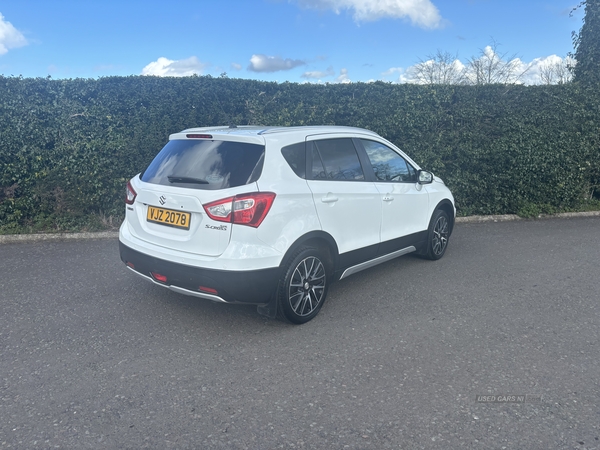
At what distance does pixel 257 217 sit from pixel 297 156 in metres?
0.80

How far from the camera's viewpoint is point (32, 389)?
3.22 meters

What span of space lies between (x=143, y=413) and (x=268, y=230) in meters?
1.59

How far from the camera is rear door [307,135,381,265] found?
4.36m

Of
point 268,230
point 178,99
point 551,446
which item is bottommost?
point 551,446

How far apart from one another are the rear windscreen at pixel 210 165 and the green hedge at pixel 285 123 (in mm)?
3659

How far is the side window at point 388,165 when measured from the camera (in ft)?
17.0

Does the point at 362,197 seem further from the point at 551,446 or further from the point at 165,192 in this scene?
the point at 551,446

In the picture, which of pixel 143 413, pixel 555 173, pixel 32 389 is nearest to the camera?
pixel 143 413

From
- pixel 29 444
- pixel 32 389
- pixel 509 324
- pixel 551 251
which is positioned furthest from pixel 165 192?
pixel 551 251

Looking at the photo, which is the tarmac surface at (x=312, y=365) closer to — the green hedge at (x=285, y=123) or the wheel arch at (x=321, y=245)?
the wheel arch at (x=321, y=245)

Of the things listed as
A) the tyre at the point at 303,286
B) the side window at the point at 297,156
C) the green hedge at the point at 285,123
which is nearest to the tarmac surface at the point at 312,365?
the tyre at the point at 303,286

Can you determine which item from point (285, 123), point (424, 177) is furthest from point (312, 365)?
point (285, 123)

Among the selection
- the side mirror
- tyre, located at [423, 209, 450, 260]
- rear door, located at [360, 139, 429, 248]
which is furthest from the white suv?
tyre, located at [423, 209, 450, 260]

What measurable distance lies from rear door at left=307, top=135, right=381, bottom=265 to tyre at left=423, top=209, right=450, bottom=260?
1320 millimetres
